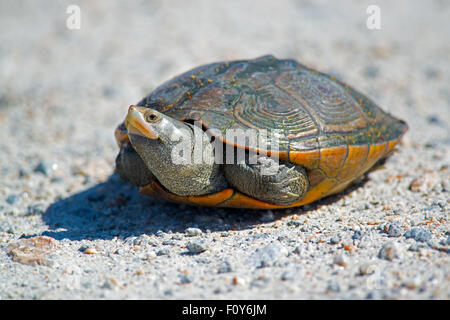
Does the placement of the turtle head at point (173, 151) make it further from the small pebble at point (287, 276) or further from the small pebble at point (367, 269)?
the small pebble at point (367, 269)

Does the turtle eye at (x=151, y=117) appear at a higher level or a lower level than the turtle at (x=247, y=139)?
higher

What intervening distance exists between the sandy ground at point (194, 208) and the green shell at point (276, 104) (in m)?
0.62

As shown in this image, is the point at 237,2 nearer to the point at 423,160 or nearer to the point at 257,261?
the point at 423,160

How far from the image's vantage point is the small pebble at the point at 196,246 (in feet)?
9.00

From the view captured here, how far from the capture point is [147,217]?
3.53 m

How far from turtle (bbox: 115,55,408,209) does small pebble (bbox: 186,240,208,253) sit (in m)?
0.48

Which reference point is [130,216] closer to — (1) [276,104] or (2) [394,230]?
(1) [276,104]

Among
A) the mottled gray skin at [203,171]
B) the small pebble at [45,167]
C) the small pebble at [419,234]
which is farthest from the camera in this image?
the small pebble at [45,167]

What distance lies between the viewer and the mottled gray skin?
2.97 metres

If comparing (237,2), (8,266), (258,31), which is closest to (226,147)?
(8,266)

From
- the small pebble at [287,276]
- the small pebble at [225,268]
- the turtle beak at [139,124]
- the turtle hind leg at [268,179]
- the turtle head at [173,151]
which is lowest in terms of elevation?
the small pebble at [225,268]

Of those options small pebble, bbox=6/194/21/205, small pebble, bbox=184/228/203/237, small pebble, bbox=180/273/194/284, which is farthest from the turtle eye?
small pebble, bbox=6/194/21/205

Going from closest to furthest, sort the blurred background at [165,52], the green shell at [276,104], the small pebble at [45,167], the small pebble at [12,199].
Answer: the green shell at [276,104] < the small pebble at [12,199] < the small pebble at [45,167] < the blurred background at [165,52]

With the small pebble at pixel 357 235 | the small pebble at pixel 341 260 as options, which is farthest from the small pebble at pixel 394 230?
the small pebble at pixel 341 260
